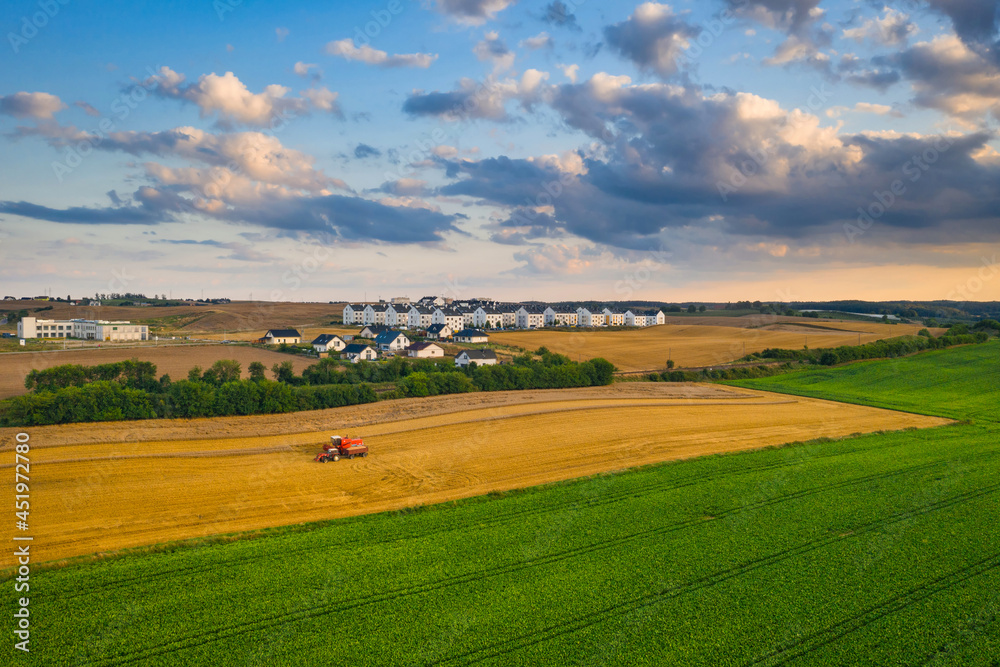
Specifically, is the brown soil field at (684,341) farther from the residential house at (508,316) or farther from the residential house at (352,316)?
the residential house at (352,316)

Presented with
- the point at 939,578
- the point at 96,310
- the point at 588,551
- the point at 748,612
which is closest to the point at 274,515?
the point at 588,551

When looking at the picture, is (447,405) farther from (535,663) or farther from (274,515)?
(535,663)

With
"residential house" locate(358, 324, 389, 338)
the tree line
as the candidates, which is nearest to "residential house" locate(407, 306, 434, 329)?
"residential house" locate(358, 324, 389, 338)

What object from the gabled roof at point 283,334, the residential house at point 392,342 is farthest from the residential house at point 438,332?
the gabled roof at point 283,334

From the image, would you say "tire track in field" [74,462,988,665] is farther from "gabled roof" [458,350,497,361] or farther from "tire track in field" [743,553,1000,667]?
"gabled roof" [458,350,497,361]

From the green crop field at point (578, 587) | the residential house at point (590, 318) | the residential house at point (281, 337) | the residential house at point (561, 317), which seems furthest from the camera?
the residential house at point (590, 318)
